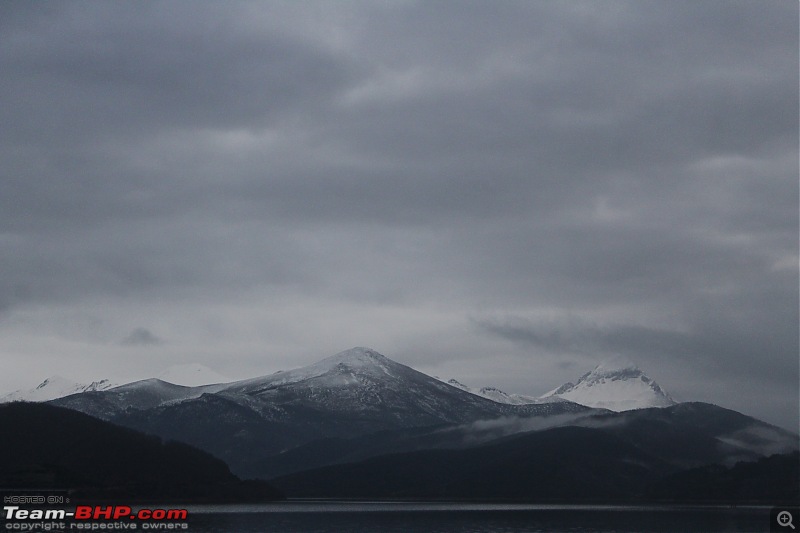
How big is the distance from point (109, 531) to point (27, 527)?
15.6 meters

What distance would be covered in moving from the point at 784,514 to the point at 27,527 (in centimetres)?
14559

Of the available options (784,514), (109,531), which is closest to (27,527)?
(109,531)

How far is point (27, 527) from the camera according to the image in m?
198

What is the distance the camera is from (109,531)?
655 feet

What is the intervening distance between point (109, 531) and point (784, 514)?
427 ft

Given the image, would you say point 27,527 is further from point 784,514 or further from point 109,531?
point 784,514

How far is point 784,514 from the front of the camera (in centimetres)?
19388
